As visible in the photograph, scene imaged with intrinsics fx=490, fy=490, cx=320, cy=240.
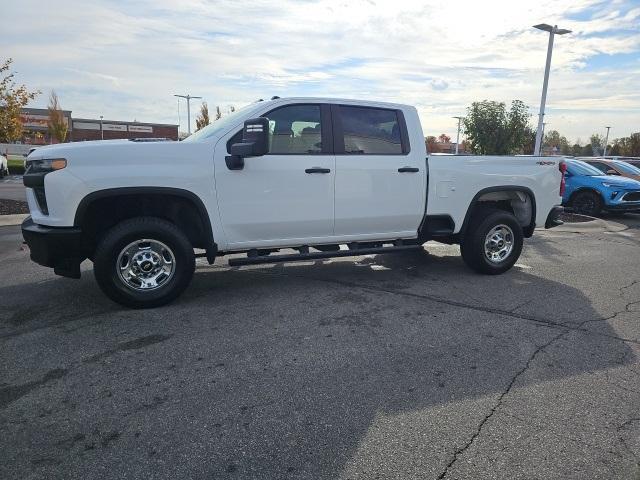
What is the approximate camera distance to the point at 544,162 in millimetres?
6641

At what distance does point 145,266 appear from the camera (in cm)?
479

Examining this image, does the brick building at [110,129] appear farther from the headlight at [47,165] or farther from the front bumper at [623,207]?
the headlight at [47,165]

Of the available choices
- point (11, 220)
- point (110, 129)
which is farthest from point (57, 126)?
point (11, 220)

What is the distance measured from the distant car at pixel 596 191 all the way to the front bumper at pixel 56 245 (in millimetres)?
13094

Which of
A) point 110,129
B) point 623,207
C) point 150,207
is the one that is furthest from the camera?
point 110,129

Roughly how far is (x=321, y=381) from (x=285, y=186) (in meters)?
2.35

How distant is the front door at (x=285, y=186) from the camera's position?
499 cm

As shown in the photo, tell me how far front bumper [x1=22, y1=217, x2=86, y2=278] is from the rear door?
267 cm

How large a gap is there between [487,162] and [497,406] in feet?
12.6

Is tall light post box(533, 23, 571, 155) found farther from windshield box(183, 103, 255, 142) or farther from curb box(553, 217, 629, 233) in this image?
windshield box(183, 103, 255, 142)

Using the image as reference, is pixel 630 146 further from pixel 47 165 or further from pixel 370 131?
pixel 47 165

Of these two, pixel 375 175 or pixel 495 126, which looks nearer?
pixel 375 175

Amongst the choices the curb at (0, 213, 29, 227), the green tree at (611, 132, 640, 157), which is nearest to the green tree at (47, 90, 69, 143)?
the curb at (0, 213, 29, 227)


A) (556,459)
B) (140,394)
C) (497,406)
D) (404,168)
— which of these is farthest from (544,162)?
(140,394)
